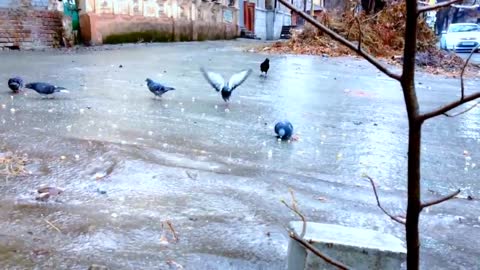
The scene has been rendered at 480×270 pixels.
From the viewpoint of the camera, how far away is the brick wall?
9.72m

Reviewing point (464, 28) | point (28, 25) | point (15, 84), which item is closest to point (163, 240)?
point (15, 84)

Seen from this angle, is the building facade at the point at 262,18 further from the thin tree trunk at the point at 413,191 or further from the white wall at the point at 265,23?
the thin tree trunk at the point at 413,191

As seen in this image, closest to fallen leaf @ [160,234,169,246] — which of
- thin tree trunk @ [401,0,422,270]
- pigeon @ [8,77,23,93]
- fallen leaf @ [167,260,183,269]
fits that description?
fallen leaf @ [167,260,183,269]

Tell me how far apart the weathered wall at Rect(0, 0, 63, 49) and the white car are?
13.4 m

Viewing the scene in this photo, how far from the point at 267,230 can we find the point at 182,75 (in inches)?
189

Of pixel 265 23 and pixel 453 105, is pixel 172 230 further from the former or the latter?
pixel 265 23

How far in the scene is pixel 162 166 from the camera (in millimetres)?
2471

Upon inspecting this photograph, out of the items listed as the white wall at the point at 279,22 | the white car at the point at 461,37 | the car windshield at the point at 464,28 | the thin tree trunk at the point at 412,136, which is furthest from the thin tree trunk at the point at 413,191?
the white wall at the point at 279,22

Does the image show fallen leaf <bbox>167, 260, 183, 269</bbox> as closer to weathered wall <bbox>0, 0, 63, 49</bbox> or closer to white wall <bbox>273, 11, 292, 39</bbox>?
weathered wall <bbox>0, 0, 63, 49</bbox>

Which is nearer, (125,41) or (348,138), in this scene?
(348,138)

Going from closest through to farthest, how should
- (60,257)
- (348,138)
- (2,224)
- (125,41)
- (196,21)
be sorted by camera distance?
(60,257) → (2,224) → (348,138) → (125,41) → (196,21)

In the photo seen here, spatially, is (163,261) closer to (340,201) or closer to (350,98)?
(340,201)

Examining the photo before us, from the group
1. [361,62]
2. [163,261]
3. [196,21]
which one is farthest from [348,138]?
[196,21]

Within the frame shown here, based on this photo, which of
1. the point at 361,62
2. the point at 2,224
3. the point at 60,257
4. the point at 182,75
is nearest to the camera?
the point at 60,257
